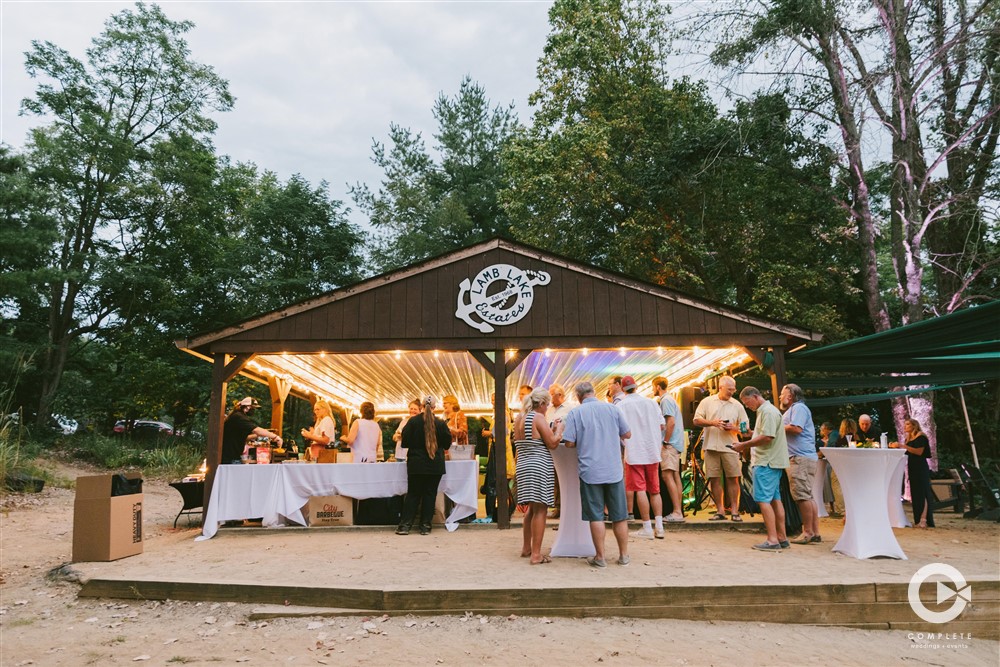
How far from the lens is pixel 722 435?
750cm

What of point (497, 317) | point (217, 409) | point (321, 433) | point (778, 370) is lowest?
point (321, 433)

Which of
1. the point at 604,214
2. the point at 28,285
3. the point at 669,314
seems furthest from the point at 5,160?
the point at 669,314

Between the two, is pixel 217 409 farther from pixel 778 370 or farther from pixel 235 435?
pixel 778 370

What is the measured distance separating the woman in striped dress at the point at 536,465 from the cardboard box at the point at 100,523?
3995 millimetres

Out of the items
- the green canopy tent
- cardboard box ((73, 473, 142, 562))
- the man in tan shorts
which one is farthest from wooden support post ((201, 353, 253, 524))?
the green canopy tent

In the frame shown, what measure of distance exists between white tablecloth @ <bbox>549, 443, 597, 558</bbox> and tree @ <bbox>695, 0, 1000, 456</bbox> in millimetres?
10274

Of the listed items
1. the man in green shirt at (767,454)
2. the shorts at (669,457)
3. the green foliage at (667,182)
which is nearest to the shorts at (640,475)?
the shorts at (669,457)

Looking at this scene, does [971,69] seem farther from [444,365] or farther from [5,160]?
[5,160]

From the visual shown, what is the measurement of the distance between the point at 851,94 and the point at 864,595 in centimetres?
1388

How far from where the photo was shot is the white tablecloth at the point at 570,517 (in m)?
5.51

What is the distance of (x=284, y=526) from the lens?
7543 millimetres

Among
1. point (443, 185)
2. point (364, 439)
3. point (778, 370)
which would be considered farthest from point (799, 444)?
point (443, 185)

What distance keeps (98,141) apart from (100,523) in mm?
19710

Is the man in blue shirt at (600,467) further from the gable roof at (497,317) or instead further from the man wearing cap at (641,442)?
the gable roof at (497,317)
